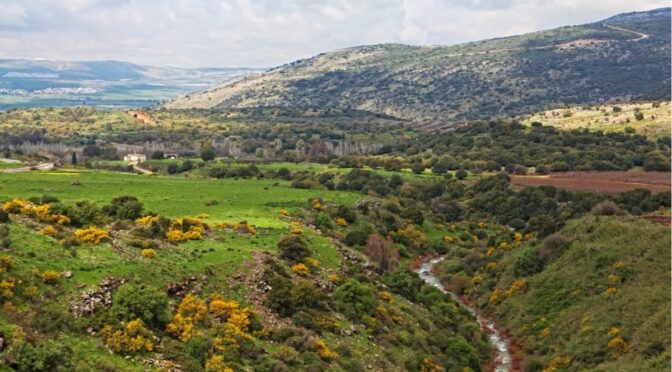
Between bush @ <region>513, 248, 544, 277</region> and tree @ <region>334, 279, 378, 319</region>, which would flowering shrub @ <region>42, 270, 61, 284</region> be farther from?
bush @ <region>513, 248, 544, 277</region>

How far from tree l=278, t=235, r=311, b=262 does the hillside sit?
809 inches

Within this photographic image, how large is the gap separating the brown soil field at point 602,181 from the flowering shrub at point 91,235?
Answer: 84933 mm

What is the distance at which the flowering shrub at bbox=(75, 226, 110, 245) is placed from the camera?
4452 centimetres

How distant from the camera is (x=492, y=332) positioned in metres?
64.1

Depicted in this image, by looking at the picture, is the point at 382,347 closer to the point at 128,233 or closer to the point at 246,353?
the point at 246,353

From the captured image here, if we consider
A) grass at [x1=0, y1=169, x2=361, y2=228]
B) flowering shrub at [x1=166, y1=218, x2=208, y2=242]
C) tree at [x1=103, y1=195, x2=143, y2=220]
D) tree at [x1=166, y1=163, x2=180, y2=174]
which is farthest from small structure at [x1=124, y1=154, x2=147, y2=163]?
flowering shrub at [x1=166, y1=218, x2=208, y2=242]

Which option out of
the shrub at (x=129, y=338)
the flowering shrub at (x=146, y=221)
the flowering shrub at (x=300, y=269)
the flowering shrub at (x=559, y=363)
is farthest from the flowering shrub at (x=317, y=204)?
the shrub at (x=129, y=338)

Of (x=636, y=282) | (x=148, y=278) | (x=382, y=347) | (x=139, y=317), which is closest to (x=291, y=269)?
(x=382, y=347)

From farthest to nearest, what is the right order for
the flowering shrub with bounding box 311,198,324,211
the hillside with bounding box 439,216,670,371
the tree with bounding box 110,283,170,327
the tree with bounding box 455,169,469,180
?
the tree with bounding box 455,169,469,180 < the flowering shrub with bounding box 311,198,324,211 < the hillside with bounding box 439,216,670,371 < the tree with bounding box 110,283,170,327

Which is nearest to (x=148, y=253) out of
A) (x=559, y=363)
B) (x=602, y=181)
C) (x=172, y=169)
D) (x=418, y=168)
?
(x=559, y=363)

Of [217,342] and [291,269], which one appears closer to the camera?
[217,342]

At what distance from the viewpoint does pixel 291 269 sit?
54.7 metres

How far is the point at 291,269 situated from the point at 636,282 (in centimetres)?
2864

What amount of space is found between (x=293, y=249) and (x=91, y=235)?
1813cm
